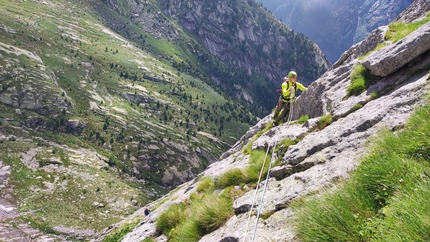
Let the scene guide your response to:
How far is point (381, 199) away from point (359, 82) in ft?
29.5

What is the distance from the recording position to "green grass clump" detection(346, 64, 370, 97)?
443 inches

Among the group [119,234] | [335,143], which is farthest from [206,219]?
[119,234]

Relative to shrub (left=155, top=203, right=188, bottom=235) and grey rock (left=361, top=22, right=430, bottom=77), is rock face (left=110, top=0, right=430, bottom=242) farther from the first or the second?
shrub (left=155, top=203, right=188, bottom=235)

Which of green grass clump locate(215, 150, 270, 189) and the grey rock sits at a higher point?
the grey rock

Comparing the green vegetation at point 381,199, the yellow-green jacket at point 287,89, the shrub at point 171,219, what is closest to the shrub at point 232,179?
the shrub at point 171,219

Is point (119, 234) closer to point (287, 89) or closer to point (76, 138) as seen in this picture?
point (287, 89)

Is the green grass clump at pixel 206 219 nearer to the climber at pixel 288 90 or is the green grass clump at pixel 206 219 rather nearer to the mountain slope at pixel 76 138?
the climber at pixel 288 90

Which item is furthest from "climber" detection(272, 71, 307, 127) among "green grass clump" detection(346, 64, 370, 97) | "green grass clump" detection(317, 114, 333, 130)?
"green grass clump" detection(317, 114, 333, 130)

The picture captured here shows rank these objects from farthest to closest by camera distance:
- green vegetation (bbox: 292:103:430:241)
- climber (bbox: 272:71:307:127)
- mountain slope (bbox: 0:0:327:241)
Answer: mountain slope (bbox: 0:0:327:241), climber (bbox: 272:71:307:127), green vegetation (bbox: 292:103:430:241)

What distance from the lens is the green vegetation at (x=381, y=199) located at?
2910mm

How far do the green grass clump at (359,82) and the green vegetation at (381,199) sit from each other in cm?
708

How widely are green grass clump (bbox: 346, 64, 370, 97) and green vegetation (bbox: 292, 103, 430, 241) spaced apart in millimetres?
7078

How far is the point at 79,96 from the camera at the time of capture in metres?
147

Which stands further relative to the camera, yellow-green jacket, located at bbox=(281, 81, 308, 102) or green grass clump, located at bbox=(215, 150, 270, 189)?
yellow-green jacket, located at bbox=(281, 81, 308, 102)
